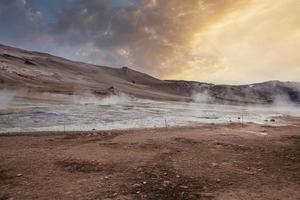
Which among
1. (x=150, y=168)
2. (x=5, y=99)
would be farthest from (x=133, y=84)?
(x=150, y=168)

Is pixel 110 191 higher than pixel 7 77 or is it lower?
lower

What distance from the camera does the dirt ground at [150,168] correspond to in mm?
8523

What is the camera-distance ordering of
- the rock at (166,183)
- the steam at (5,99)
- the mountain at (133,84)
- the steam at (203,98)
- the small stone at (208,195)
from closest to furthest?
the small stone at (208,195) < the rock at (166,183) < the steam at (5,99) < the mountain at (133,84) < the steam at (203,98)

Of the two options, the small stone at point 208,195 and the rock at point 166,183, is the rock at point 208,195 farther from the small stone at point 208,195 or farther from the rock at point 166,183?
the rock at point 166,183

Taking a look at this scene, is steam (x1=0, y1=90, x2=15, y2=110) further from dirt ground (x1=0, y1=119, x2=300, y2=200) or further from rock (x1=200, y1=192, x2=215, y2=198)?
rock (x1=200, y1=192, x2=215, y2=198)

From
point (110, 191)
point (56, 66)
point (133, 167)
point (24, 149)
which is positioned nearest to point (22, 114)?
point (24, 149)

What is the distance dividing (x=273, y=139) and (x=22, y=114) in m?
18.7

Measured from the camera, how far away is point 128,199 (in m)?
8.01

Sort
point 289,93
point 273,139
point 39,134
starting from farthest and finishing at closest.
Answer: point 289,93, point 39,134, point 273,139

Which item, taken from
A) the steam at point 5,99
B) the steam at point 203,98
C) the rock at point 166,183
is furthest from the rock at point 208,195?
the steam at point 203,98

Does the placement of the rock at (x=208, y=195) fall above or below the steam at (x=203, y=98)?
below

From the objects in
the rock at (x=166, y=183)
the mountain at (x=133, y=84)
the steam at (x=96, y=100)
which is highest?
the mountain at (x=133, y=84)

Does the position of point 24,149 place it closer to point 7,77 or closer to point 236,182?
point 236,182

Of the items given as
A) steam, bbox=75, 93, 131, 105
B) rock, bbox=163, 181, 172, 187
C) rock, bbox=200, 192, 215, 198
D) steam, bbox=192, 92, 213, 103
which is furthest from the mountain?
rock, bbox=200, 192, 215, 198
